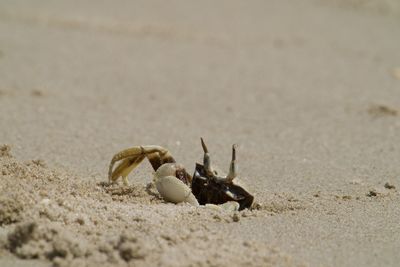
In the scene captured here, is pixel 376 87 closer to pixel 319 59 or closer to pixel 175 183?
pixel 319 59

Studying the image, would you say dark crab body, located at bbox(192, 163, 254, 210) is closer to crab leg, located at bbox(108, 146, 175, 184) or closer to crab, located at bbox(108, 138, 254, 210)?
crab, located at bbox(108, 138, 254, 210)

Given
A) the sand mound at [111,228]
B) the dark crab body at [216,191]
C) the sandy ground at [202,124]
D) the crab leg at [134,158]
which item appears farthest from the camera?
the crab leg at [134,158]

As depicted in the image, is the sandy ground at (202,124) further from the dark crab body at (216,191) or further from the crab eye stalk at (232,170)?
the crab eye stalk at (232,170)

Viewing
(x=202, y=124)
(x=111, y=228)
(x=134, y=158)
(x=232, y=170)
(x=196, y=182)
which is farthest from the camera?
(x=202, y=124)

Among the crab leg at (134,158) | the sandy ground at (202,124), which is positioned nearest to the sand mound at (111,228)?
the sandy ground at (202,124)

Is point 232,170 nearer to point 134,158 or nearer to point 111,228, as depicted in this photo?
point 134,158

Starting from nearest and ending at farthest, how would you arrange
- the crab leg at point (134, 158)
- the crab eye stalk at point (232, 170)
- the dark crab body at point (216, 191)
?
the crab eye stalk at point (232, 170) < the dark crab body at point (216, 191) < the crab leg at point (134, 158)

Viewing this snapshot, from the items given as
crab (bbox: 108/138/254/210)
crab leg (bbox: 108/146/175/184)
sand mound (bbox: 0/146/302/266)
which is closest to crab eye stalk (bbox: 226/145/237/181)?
crab (bbox: 108/138/254/210)

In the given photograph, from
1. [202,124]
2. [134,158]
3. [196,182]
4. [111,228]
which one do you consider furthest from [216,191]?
[202,124]
